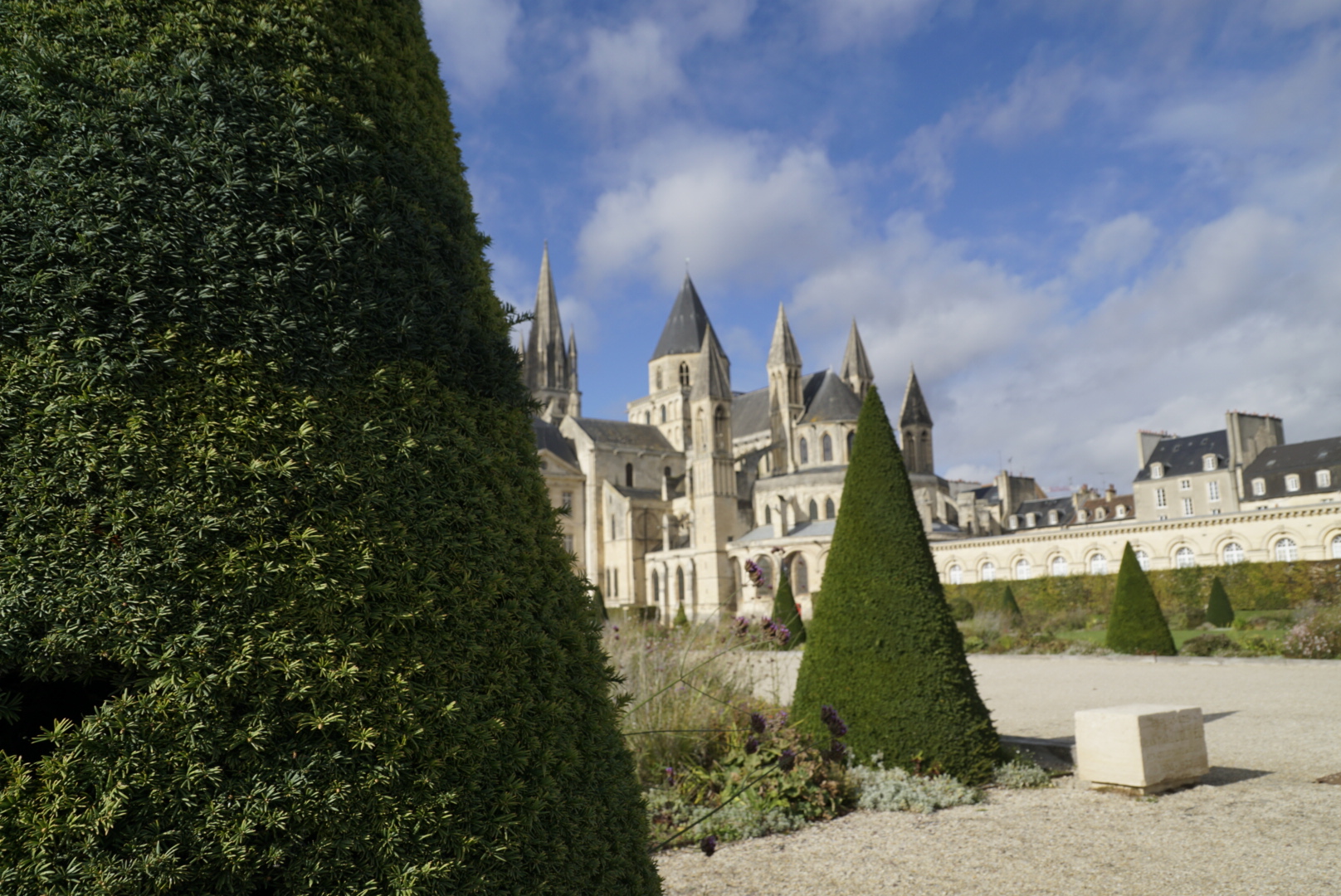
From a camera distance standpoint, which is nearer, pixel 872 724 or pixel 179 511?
pixel 179 511

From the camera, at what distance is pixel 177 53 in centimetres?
182

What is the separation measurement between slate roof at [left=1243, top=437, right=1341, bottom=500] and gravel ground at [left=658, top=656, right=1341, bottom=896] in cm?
3910

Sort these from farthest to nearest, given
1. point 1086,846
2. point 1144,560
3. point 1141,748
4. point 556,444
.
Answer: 1. point 556,444
2. point 1144,560
3. point 1141,748
4. point 1086,846

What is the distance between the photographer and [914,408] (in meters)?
45.1

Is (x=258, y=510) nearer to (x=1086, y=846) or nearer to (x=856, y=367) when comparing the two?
(x=1086, y=846)

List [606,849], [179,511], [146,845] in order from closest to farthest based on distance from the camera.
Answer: [146,845] → [179,511] → [606,849]

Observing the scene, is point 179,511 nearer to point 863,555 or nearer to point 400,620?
point 400,620

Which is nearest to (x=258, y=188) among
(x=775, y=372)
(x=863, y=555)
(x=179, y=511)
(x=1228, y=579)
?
(x=179, y=511)

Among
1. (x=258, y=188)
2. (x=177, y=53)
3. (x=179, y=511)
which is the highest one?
(x=177, y=53)

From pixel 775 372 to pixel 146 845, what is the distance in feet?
156

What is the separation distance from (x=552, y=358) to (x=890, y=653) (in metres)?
53.9

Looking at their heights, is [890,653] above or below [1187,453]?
below

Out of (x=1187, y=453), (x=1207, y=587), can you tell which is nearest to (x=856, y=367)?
(x=1187, y=453)

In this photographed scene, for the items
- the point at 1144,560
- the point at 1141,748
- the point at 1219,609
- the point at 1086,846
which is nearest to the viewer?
the point at 1086,846
